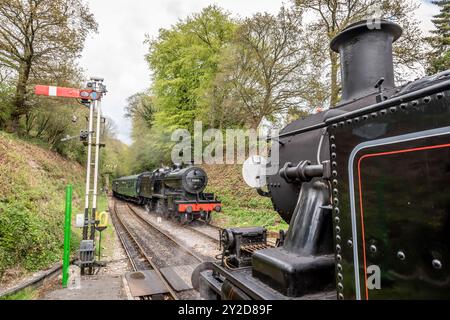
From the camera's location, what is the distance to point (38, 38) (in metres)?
15.3

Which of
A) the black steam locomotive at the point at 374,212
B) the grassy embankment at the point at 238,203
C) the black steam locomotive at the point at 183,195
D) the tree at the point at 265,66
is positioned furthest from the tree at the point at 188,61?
the black steam locomotive at the point at 374,212

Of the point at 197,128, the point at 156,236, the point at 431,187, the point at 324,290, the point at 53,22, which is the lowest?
the point at 156,236

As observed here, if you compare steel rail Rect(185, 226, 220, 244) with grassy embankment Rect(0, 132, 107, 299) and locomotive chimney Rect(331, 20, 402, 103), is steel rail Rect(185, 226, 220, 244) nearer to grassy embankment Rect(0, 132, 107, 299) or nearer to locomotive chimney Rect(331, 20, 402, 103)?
grassy embankment Rect(0, 132, 107, 299)

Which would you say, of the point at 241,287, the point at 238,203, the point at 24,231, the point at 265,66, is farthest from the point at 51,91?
the point at 265,66

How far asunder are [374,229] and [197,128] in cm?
2018

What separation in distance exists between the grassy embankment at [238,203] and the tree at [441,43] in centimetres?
889

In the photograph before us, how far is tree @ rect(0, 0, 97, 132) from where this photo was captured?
568 inches

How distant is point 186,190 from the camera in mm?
13062

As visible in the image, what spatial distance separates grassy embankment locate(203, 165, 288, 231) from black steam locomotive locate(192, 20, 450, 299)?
782 cm

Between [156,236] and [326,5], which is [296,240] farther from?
[326,5]

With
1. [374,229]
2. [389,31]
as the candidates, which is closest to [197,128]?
[389,31]

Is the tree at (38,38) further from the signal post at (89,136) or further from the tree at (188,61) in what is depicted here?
the signal post at (89,136)

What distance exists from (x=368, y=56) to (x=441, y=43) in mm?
15552

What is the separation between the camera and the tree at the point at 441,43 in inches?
448
